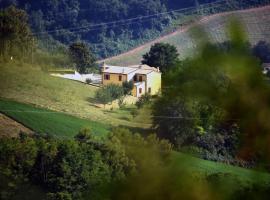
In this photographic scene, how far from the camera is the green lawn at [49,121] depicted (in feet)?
3.95

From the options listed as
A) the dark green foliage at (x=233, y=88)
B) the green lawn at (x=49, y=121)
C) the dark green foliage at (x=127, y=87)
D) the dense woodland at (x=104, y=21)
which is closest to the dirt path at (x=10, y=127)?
the green lawn at (x=49, y=121)

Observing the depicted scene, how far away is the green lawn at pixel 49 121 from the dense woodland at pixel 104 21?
2706mm

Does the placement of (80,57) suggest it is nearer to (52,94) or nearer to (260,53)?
(52,94)

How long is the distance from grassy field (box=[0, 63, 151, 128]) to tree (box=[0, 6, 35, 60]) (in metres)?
0.21

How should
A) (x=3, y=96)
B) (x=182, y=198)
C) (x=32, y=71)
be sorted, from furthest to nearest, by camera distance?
(x=32, y=71), (x=3, y=96), (x=182, y=198)

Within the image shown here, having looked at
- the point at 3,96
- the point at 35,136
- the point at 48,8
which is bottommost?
the point at 35,136

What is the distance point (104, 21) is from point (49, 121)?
5015 mm

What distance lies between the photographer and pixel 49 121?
1.25 meters

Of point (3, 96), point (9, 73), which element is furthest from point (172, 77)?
point (9, 73)

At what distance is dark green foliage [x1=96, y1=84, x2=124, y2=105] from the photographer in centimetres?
154

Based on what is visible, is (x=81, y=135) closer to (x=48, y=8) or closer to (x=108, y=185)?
(x=108, y=185)

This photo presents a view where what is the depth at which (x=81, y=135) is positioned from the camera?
1.16 m

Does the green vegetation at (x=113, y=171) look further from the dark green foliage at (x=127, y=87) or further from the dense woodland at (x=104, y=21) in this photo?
the dense woodland at (x=104, y=21)

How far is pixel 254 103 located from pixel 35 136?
76 centimetres
